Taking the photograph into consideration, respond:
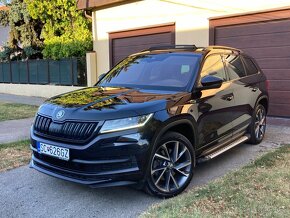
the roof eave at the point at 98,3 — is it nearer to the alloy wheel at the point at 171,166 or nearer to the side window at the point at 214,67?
the side window at the point at 214,67

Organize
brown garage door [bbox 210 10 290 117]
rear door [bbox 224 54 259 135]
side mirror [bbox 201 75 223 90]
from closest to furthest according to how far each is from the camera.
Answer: side mirror [bbox 201 75 223 90]
rear door [bbox 224 54 259 135]
brown garage door [bbox 210 10 290 117]

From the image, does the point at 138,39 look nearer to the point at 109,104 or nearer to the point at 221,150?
the point at 221,150

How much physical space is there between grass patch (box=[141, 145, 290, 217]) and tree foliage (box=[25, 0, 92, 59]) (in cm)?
1126

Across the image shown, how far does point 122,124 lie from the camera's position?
12.2ft

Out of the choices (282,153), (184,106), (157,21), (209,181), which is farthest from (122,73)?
(157,21)

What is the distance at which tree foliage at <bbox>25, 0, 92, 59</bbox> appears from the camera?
14945mm

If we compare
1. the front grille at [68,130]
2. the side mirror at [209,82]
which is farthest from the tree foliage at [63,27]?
the front grille at [68,130]

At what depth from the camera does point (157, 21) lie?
1089 cm

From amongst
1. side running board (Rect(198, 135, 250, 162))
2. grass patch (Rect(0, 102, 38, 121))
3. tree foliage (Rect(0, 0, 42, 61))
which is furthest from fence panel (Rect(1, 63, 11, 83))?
side running board (Rect(198, 135, 250, 162))

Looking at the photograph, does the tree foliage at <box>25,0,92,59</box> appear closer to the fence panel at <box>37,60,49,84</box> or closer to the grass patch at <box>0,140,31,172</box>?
the fence panel at <box>37,60,49,84</box>

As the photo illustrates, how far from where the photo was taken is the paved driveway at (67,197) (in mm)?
3895

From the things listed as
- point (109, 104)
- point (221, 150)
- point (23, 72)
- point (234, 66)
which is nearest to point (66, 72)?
point (23, 72)

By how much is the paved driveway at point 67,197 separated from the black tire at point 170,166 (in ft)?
0.69

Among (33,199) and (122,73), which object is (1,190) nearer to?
(33,199)
